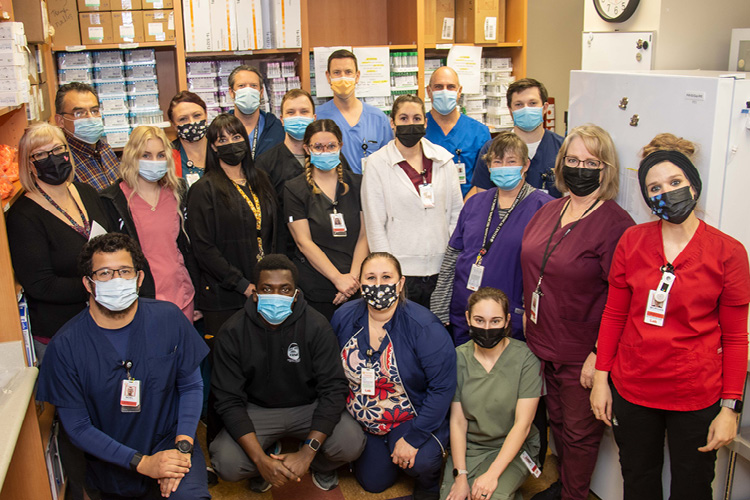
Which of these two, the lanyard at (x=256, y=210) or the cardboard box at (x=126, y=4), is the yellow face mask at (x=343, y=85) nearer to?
the lanyard at (x=256, y=210)

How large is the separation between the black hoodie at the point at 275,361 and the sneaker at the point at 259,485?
1.28 feet

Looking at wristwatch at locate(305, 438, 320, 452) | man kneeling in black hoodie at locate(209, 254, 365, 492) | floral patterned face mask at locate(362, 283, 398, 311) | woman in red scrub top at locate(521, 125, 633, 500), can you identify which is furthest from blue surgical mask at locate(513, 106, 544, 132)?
wristwatch at locate(305, 438, 320, 452)

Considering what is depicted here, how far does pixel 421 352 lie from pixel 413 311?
198 millimetres

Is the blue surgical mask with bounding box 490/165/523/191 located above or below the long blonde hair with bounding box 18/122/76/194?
below

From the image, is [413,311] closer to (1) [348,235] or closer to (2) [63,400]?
(1) [348,235]

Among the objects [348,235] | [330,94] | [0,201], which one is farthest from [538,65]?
[0,201]

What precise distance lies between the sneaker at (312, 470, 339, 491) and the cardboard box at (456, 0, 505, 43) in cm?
381

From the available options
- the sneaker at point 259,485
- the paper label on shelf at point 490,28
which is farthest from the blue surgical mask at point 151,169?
the paper label on shelf at point 490,28

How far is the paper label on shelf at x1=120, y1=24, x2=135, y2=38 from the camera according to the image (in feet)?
15.5

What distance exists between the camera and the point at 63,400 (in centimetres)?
256

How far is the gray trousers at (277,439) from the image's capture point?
10.1ft

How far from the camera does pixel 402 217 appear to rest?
3.56 metres

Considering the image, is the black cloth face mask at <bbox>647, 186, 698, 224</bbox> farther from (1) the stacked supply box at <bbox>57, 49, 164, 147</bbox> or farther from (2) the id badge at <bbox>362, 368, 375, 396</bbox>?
(1) the stacked supply box at <bbox>57, 49, 164, 147</bbox>

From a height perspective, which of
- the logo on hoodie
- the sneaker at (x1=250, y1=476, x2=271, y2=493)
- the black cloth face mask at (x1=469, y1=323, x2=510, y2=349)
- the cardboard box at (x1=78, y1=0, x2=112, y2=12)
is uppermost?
the cardboard box at (x1=78, y1=0, x2=112, y2=12)
